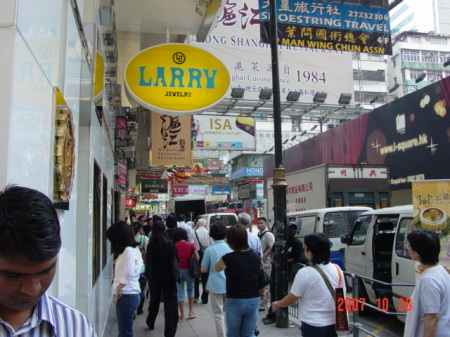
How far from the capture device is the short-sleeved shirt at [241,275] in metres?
4.60

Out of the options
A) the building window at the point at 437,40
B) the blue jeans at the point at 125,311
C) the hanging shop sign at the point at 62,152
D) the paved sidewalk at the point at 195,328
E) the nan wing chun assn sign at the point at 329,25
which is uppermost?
the building window at the point at 437,40

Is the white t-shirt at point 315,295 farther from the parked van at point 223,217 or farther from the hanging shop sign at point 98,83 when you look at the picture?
the parked van at point 223,217

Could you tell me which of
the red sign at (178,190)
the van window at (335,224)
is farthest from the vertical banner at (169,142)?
the red sign at (178,190)

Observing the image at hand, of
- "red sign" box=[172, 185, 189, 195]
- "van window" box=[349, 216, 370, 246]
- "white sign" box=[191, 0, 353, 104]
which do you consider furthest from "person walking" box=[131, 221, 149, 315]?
"red sign" box=[172, 185, 189, 195]

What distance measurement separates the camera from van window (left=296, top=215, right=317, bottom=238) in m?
11.4

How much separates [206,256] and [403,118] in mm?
13790

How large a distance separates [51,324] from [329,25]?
788 cm

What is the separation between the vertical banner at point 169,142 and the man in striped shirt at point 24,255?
12.4 meters

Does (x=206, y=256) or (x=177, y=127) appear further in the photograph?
(x=177, y=127)

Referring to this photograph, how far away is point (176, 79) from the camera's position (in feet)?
20.1

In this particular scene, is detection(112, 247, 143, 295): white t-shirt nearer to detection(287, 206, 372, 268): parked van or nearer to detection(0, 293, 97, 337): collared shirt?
detection(0, 293, 97, 337): collared shirt

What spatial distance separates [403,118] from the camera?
55.2 feet

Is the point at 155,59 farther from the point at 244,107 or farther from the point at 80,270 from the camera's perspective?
the point at 244,107

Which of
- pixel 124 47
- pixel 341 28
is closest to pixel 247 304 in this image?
pixel 341 28
